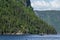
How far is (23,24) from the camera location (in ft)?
476

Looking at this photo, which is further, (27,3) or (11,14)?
(27,3)

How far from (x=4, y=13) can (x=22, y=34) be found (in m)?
15.1

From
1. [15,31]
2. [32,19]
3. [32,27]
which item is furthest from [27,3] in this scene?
[15,31]

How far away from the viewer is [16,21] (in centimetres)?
14312

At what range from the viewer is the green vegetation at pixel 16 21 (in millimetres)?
134587

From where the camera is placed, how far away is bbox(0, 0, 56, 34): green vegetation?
13459 centimetres

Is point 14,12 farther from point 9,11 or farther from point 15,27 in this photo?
point 15,27

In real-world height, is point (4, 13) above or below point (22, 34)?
above

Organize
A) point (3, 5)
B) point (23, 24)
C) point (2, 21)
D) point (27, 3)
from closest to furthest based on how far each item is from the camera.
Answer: point (2, 21)
point (23, 24)
point (3, 5)
point (27, 3)

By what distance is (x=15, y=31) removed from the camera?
135375 mm

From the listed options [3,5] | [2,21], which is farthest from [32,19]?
[2,21]

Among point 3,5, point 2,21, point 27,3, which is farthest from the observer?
point 27,3

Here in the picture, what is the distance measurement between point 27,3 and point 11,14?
40249 millimetres

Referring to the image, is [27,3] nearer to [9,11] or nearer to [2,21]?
[9,11]
